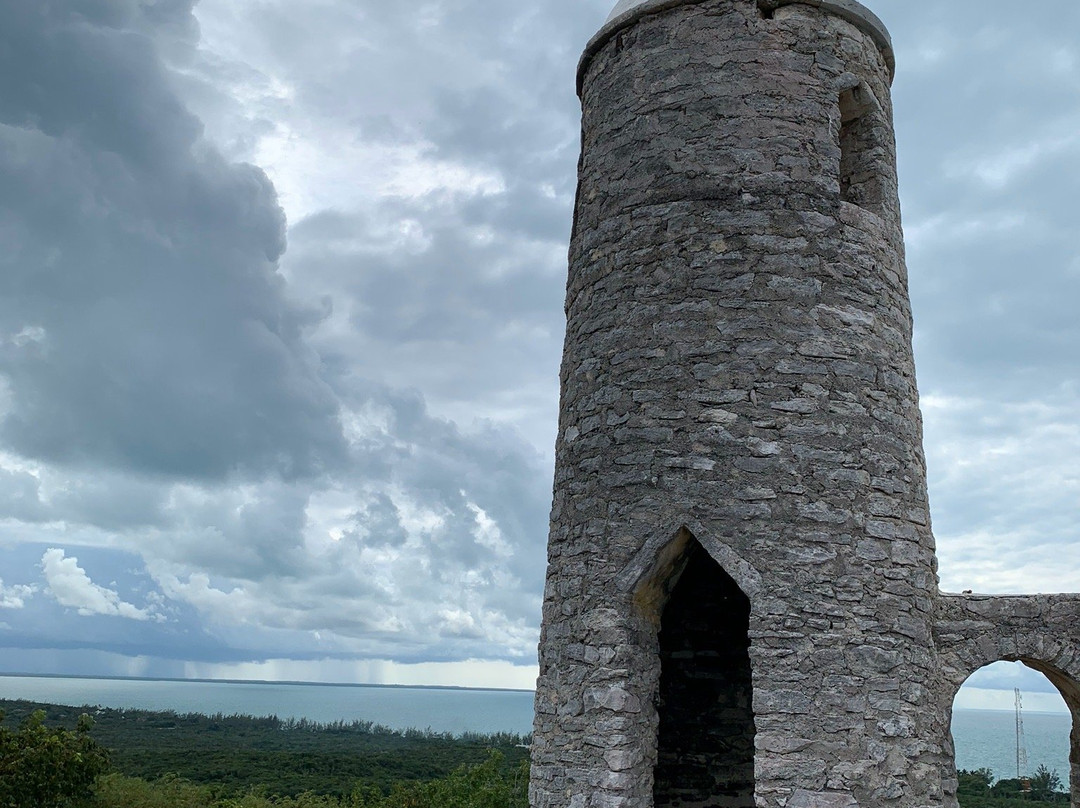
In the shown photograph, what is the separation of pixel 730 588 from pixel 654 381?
3.09 meters

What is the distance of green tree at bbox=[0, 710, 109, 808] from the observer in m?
15.4

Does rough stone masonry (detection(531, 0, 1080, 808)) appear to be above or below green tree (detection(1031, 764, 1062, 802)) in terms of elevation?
above

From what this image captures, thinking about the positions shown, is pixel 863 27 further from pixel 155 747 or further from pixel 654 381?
pixel 155 747

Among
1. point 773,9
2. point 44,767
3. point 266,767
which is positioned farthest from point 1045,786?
point 266,767

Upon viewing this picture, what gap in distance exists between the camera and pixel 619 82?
680 cm

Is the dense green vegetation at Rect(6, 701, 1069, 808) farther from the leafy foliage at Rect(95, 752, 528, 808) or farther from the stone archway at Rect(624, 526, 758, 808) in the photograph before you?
the stone archway at Rect(624, 526, 758, 808)

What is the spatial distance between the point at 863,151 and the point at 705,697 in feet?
15.5

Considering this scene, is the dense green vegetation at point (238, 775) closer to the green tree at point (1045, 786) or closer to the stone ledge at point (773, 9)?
the green tree at point (1045, 786)

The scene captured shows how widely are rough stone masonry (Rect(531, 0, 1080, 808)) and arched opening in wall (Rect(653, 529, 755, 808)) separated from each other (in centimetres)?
226

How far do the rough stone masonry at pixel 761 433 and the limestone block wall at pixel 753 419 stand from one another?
0.05 feet

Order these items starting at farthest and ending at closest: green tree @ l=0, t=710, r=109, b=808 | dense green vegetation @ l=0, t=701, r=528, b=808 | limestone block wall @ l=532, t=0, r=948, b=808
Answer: dense green vegetation @ l=0, t=701, r=528, b=808 → green tree @ l=0, t=710, r=109, b=808 → limestone block wall @ l=532, t=0, r=948, b=808

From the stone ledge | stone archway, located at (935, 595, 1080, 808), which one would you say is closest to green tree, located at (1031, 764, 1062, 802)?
stone archway, located at (935, 595, 1080, 808)

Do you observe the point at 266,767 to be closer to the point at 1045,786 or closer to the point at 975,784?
the point at 975,784

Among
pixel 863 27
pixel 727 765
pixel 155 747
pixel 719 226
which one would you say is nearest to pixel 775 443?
pixel 719 226
